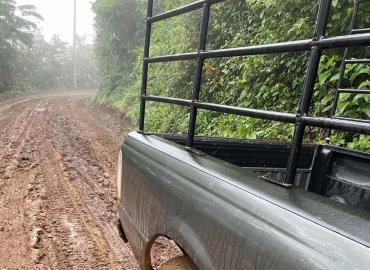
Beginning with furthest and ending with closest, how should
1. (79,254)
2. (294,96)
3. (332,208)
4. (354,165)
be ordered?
(294,96), (79,254), (354,165), (332,208)

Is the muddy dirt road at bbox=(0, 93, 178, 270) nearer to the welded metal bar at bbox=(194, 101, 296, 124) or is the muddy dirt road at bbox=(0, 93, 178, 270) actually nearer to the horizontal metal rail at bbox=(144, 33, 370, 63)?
the welded metal bar at bbox=(194, 101, 296, 124)

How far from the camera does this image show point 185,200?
1.51 m

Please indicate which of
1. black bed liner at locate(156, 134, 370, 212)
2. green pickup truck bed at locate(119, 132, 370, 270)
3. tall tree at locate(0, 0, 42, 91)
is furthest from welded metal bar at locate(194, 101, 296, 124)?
tall tree at locate(0, 0, 42, 91)

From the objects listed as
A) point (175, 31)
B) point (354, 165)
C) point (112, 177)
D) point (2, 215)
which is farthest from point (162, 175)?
point (175, 31)

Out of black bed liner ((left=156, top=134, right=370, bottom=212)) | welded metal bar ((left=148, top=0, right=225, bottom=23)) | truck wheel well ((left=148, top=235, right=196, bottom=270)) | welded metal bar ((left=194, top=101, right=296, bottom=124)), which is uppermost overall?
welded metal bar ((left=148, top=0, right=225, bottom=23))

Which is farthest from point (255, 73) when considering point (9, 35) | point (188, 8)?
point (9, 35)

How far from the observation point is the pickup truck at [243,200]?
3.31 feet

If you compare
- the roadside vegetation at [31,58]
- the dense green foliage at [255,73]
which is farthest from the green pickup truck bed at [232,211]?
the roadside vegetation at [31,58]

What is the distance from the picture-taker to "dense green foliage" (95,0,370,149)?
16.5 ft

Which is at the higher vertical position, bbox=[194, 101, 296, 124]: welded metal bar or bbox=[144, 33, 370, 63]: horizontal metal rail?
bbox=[144, 33, 370, 63]: horizontal metal rail

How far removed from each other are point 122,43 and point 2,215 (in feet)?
55.8

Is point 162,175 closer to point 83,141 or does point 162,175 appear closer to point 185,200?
point 185,200

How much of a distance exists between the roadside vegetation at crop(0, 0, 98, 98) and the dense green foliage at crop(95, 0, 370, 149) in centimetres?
1356

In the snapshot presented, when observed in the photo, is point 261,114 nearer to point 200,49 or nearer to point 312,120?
point 312,120
